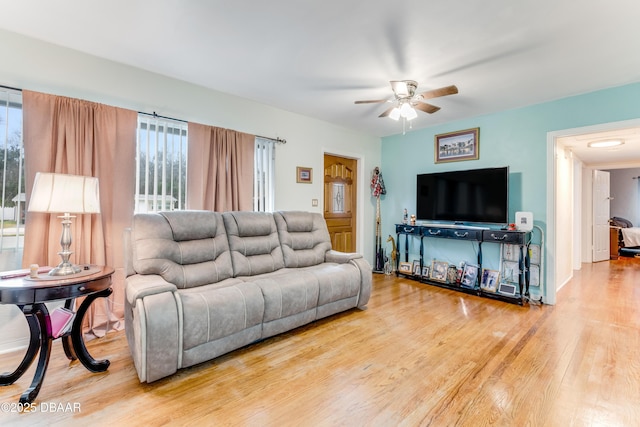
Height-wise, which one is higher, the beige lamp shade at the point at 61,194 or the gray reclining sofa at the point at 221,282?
the beige lamp shade at the point at 61,194

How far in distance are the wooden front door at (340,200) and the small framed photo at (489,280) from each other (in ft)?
6.68

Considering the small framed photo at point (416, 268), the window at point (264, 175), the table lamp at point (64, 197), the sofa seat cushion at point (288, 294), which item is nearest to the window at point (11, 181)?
the table lamp at point (64, 197)

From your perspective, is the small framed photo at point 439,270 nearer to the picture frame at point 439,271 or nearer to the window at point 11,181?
the picture frame at point 439,271

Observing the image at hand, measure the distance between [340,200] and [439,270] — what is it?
6.34ft

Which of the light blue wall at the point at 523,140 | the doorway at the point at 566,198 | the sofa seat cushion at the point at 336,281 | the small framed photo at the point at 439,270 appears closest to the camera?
the sofa seat cushion at the point at 336,281

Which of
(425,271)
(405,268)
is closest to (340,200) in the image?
(405,268)

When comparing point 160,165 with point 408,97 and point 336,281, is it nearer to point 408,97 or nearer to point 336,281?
point 336,281

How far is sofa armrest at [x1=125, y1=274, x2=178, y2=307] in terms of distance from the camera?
1878 millimetres

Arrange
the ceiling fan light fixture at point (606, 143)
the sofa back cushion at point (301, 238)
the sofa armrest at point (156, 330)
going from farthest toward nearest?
the ceiling fan light fixture at point (606, 143)
the sofa back cushion at point (301, 238)
the sofa armrest at point (156, 330)

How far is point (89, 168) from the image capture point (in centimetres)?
257

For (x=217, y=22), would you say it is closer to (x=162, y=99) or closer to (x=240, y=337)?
(x=162, y=99)

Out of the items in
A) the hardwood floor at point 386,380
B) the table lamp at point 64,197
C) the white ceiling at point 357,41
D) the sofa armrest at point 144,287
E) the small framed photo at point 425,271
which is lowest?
the hardwood floor at point 386,380

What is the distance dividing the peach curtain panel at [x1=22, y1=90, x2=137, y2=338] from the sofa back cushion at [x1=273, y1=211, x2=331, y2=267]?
5.10ft

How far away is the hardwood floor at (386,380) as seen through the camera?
1.63 m
